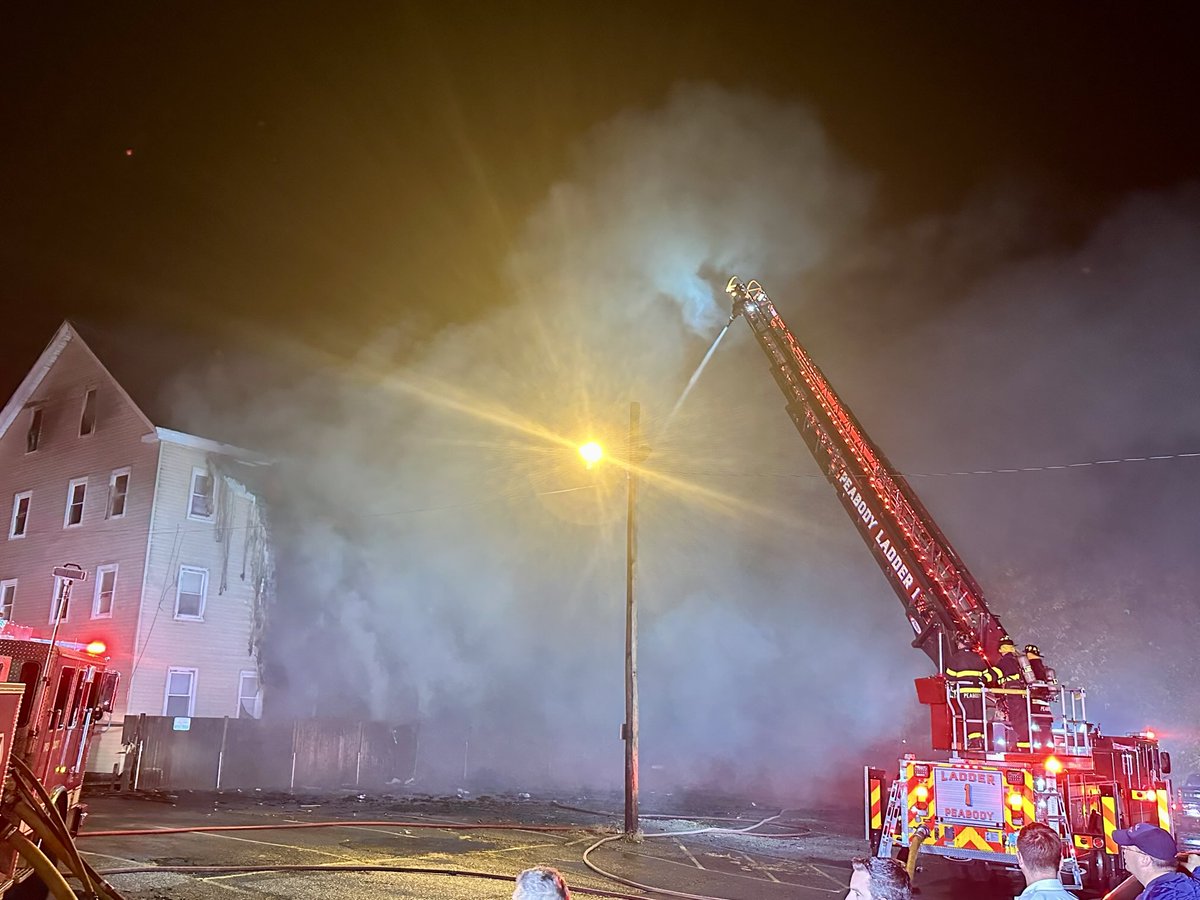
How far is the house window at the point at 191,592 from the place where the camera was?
19359 millimetres

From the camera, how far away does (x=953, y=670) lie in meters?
9.65

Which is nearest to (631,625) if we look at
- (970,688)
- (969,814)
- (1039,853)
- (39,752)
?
(970,688)

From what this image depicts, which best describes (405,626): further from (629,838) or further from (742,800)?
(629,838)

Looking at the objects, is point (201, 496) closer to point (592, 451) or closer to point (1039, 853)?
point (592, 451)

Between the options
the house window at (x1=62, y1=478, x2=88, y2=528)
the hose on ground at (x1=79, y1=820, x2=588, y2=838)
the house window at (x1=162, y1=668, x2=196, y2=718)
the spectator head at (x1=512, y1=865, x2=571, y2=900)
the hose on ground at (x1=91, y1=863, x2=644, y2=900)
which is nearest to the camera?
the spectator head at (x1=512, y1=865, x2=571, y2=900)

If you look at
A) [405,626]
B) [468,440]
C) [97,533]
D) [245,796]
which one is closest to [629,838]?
[245,796]

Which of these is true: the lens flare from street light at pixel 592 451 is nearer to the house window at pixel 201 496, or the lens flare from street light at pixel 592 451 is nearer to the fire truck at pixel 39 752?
the fire truck at pixel 39 752

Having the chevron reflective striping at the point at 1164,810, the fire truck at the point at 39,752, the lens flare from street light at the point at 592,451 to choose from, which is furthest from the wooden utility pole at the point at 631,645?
the fire truck at the point at 39,752

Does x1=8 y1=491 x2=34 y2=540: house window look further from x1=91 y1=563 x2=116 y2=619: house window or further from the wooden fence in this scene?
the wooden fence

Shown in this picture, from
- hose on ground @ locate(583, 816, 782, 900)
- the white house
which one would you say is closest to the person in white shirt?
hose on ground @ locate(583, 816, 782, 900)

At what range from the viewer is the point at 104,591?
774 inches

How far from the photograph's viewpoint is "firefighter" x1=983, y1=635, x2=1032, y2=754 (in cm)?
929

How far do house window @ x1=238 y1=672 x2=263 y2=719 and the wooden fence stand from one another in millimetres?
2038

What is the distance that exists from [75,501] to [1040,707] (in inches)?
809
